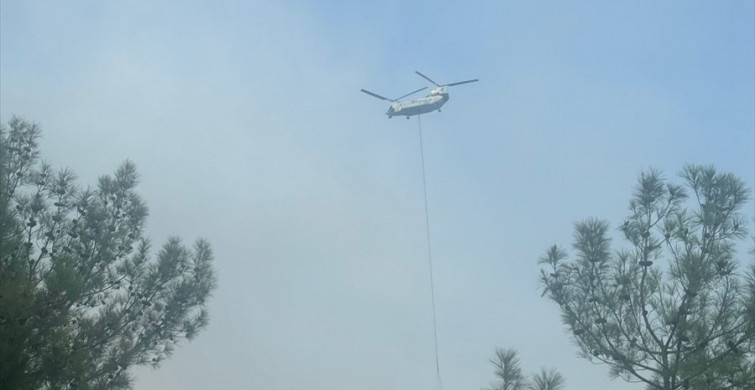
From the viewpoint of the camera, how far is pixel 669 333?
935 cm

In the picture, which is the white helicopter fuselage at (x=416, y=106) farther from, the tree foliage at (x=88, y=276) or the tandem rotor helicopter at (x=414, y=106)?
the tree foliage at (x=88, y=276)

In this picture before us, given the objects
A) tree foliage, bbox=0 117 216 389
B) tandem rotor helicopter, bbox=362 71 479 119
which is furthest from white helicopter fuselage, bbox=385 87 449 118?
tree foliage, bbox=0 117 216 389

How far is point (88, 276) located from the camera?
11.9 meters

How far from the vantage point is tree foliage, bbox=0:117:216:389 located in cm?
953

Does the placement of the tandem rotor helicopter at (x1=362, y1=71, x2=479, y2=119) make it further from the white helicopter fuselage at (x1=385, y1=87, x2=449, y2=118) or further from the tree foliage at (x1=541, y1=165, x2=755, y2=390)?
the tree foliage at (x1=541, y1=165, x2=755, y2=390)

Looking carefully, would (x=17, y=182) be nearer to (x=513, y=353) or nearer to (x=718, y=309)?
(x=513, y=353)

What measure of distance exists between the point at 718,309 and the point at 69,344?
6.71 m

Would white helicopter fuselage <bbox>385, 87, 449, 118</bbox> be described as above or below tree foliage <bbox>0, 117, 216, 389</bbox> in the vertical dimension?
above

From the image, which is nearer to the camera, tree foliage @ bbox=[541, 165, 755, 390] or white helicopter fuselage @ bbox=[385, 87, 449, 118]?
tree foliage @ bbox=[541, 165, 755, 390]

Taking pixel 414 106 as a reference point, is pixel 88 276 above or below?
below

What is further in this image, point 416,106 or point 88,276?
point 416,106

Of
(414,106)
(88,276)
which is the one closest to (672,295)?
(88,276)

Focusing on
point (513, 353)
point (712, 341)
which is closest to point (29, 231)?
point (513, 353)

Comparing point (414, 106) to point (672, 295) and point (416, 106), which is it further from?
point (672, 295)
